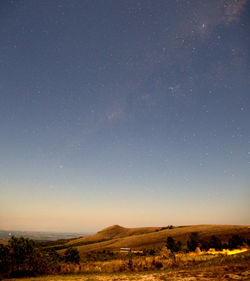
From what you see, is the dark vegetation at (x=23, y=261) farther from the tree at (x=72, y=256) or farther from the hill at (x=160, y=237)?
the hill at (x=160, y=237)

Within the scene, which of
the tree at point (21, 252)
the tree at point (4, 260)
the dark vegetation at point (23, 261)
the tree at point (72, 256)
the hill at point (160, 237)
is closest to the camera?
the tree at point (4, 260)

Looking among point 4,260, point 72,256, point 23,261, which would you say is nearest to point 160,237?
point 72,256

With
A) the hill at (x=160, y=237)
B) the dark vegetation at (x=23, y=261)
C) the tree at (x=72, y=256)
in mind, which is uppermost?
the dark vegetation at (x=23, y=261)

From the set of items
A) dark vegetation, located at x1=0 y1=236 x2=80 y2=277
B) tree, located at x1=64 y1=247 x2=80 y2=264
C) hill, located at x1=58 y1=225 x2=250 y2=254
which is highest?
dark vegetation, located at x1=0 y1=236 x2=80 y2=277

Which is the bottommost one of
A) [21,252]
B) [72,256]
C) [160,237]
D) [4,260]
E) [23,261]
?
[160,237]

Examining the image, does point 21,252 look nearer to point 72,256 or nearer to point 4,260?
point 4,260

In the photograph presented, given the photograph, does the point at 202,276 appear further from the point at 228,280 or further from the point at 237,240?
the point at 237,240

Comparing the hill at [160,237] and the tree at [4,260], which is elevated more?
the tree at [4,260]

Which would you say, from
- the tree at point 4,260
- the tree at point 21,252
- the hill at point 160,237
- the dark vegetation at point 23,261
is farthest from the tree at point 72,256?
the hill at point 160,237

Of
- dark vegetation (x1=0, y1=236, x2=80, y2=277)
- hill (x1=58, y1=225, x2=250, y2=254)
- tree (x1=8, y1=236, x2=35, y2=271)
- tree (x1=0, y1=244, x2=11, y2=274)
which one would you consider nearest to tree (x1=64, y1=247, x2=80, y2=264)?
dark vegetation (x1=0, y1=236, x2=80, y2=277)

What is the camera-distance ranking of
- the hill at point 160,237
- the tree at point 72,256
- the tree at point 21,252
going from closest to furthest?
the tree at point 21,252
the tree at point 72,256
the hill at point 160,237

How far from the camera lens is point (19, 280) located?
14172 millimetres

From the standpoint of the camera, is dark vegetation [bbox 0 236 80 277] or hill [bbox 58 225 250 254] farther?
hill [bbox 58 225 250 254]

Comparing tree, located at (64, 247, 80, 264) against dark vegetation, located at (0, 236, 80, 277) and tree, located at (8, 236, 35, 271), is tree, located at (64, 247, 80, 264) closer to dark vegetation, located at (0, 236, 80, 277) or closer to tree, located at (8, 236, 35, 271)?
dark vegetation, located at (0, 236, 80, 277)
